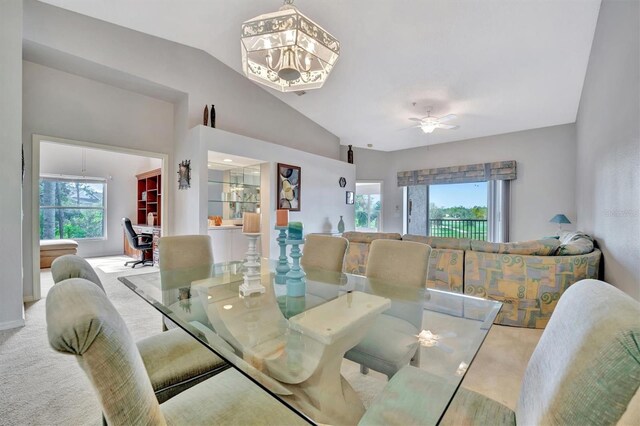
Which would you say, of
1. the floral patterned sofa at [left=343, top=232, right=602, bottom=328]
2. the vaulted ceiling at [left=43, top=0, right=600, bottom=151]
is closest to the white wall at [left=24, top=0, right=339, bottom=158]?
the vaulted ceiling at [left=43, top=0, right=600, bottom=151]

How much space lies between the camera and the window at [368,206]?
7.33 meters

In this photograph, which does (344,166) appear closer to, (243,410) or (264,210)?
(264,210)

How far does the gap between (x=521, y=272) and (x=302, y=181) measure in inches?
150

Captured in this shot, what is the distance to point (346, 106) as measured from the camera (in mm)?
5230

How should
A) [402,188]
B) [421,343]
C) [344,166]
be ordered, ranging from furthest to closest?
[402,188] → [344,166] → [421,343]

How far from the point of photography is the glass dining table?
40.2 inches

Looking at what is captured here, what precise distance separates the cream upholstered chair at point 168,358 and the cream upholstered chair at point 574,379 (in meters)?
0.82

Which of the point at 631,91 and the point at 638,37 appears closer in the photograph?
the point at 638,37

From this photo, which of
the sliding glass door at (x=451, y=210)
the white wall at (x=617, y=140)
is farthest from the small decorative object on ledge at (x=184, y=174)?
the sliding glass door at (x=451, y=210)

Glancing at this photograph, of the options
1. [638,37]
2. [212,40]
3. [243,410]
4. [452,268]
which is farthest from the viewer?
[212,40]

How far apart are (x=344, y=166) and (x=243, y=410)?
19.3 feet

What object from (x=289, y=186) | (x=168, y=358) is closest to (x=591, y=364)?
(x=168, y=358)

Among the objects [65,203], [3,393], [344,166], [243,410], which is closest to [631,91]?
[243,410]

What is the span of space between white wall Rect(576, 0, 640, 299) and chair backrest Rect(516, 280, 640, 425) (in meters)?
1.47
